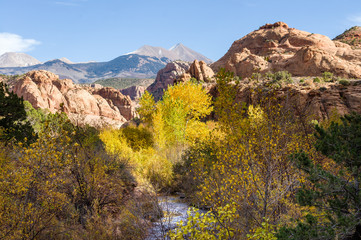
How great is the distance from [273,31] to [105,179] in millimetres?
73351

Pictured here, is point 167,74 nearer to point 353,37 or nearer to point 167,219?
point 353,37

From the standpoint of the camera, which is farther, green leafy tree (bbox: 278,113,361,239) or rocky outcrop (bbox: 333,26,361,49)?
rocky outcrop (bbox: 333,26,361,49)

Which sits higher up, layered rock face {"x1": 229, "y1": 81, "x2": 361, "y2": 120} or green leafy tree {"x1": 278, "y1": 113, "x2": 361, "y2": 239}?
layered rock face {"x1": 229, "y1": 81, "x2": 361, "y2": 120}

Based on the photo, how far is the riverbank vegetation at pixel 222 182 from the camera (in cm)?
462

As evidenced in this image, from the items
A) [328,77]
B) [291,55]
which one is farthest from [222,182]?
[291,55]

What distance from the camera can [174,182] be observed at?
16656mm

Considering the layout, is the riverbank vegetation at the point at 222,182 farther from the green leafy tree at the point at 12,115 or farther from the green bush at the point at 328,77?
the green bush at the point at 328,77

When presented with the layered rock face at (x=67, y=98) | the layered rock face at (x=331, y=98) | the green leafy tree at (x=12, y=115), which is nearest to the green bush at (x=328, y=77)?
the layered rock face at (x=331, y=98)

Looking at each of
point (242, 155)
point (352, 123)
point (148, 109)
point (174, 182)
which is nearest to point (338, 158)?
point (352, 123)

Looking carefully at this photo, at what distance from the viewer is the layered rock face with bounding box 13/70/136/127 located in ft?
217

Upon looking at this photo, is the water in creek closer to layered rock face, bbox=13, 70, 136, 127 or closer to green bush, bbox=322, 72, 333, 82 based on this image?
green bush, bbox=322, 72, 333, 82

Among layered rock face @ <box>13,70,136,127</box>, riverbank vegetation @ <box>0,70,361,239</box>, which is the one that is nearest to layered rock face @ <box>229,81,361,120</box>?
riverbank vegetation @ <box>0,70,361,239</box>

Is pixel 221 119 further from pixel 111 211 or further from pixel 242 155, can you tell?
pixel 111 211

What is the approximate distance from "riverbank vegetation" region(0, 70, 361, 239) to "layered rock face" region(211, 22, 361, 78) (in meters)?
10.7
